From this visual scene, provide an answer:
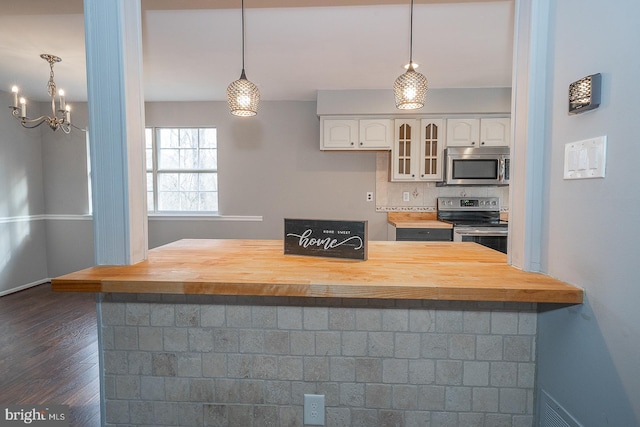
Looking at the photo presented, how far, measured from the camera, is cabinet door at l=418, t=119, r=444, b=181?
11.5 ft

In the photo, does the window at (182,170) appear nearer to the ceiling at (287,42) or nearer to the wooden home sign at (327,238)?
the ceiling at (287,42)

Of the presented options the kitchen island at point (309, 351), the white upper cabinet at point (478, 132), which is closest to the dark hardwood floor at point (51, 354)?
the kitchen island at point (309, 351)

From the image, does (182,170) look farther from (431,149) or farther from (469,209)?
(469,209)

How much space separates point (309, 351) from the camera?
1175mm

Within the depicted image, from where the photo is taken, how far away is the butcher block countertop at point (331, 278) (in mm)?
983

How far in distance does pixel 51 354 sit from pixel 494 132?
4.64m

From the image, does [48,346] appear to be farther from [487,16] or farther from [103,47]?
[487,16]

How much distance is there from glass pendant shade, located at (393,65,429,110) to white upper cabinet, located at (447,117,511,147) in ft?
6.70

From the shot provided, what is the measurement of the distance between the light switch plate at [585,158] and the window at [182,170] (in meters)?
3.80

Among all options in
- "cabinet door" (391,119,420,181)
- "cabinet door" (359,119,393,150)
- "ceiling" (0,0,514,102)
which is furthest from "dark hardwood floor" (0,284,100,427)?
"cabinet door" (391,119,420,181)

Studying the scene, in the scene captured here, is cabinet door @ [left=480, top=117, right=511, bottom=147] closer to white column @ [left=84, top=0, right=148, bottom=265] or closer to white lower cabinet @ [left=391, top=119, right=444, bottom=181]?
white lower cabinet @ [left=391, top=119, right=444, bottom=181]

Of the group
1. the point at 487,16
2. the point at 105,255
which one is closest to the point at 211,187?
the point at 105,255

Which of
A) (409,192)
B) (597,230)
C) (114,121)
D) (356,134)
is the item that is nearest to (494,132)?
(409,192)
